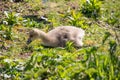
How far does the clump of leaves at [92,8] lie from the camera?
8320 millimetres

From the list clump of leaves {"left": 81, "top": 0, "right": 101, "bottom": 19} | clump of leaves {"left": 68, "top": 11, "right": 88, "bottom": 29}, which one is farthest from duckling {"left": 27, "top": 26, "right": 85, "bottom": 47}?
clump of leaves {"left": 81, "top": 0, "right": 101, "bottom": 19}

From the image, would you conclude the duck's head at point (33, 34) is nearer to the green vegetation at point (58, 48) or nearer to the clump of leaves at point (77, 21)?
the green vegetation at point (58, 48)

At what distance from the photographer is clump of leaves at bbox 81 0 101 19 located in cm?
832

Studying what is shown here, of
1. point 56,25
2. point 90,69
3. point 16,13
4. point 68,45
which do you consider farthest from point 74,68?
point 16,13

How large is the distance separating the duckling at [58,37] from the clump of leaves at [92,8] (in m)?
1.36

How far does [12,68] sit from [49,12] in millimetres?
2699

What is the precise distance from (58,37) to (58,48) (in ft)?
1.04

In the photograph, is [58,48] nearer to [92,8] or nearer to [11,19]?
[11,19]

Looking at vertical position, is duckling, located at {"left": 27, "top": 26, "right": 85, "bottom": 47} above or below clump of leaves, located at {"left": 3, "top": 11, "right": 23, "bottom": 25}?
below

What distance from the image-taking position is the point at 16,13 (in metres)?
8.16

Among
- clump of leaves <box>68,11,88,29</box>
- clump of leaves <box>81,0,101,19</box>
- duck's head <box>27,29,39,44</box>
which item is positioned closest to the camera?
duck's head <box>27,29,39,44</box>

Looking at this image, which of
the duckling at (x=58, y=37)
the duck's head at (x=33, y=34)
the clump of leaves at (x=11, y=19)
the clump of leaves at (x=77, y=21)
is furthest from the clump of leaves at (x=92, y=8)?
the duck's head at (x=33, y=34)

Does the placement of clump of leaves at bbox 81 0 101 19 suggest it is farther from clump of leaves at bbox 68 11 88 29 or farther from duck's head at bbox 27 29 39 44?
duck's head at bbox 27 29 39 44

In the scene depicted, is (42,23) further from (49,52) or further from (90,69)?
(90,69)
